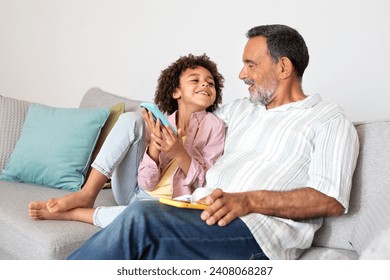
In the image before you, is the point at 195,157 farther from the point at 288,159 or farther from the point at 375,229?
the point at 375,229

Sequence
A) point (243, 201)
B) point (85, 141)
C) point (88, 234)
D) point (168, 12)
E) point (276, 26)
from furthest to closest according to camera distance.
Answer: point (168, 12)
point (85, 141)
point (276, 26)
point (88, 234)
point (243, 201)

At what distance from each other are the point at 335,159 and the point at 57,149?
1.24m

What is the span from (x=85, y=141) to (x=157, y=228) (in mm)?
1084

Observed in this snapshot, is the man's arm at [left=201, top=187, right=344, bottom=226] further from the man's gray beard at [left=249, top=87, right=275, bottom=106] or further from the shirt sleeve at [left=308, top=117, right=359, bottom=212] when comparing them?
the man's gray beard at [left=249, top=87, right=275, bottom=106]

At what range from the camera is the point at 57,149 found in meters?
2.22

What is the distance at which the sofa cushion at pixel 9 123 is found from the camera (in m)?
2.44

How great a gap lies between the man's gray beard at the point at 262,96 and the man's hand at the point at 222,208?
49 centimetres

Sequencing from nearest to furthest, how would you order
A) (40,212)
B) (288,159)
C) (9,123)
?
(288,159) < (40,212) < (9,123)

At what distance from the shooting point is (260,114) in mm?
1783

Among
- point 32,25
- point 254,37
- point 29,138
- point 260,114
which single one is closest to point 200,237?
point 260,114

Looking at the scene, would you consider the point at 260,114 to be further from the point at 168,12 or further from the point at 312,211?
the point at 168,12

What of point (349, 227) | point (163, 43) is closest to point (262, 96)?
point (349, 227)

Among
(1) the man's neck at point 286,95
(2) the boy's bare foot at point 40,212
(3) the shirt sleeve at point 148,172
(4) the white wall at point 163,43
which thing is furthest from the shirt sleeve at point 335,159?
(2) the boy's bare foot at point 40,212

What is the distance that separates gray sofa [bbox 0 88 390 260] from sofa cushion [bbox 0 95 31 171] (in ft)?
2.05
